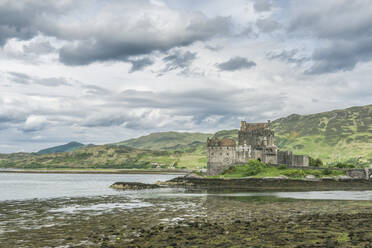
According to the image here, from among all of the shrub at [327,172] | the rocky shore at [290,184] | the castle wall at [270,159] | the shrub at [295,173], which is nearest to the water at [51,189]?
the rocky shore at [290,184]

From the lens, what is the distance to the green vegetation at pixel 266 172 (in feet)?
318

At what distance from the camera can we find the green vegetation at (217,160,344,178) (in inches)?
3819

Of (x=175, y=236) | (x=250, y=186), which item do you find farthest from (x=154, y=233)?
(x=250, y=186)

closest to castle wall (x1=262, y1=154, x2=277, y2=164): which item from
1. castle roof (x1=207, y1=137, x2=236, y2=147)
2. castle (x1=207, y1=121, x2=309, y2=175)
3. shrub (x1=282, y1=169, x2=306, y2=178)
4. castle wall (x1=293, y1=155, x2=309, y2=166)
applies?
castle (x1=207, y1=121, x2=309, y2=175)

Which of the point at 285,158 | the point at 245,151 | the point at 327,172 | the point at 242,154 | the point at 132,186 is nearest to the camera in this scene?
the point at 132,186

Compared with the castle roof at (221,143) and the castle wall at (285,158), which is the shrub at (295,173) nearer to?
the castle wall at (285,158)

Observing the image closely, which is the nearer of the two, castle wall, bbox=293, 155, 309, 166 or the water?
the water

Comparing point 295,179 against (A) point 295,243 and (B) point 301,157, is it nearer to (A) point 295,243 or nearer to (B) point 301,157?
(B) point 301,157

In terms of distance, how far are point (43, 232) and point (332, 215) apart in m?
28.5

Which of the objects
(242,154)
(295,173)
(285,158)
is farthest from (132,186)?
(285,158)

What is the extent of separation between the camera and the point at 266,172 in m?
100

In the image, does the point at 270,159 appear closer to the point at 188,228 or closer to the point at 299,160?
the point at 299,160

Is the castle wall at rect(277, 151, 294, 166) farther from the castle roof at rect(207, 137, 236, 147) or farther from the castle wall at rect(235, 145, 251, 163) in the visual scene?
the castle roof at rect(207, 137, 236, 147)

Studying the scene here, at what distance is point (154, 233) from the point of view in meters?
28.8
